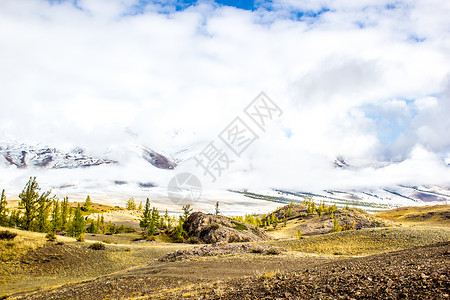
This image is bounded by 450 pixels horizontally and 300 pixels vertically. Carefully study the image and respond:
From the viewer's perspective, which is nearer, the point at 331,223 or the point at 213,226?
the point at 213,226

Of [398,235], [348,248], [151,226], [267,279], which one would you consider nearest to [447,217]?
[398,235]

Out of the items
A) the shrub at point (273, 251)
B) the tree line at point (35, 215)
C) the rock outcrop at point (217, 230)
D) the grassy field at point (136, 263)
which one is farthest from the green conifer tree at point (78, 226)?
the shrub at point (273, 251)

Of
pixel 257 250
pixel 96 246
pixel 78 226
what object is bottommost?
pixel 78 226

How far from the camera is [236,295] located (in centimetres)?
1130

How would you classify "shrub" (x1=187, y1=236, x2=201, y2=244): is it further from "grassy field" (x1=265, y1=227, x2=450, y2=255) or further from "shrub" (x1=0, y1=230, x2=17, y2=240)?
"shrub" (x1=0, y1=230, x2=17, y2=240)

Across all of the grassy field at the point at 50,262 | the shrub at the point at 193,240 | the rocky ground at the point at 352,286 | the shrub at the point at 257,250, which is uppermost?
the rocky ground at the point at 352,286

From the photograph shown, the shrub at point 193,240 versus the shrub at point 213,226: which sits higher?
the shrub at point 213,226

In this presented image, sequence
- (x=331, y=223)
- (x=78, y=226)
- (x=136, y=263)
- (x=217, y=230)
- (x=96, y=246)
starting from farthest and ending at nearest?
(x=331, y=223) → (x=78, y=226) → (x=217, y=230) → (x=96, y=246) → (x=136, y=263)

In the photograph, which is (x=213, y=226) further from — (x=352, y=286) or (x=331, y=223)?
(x=352, y=286)

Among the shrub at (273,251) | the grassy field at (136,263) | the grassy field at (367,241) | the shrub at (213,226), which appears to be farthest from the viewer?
the shrub at (213,226)

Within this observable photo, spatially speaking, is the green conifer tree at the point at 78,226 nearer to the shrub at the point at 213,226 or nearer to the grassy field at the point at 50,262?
the shrub at the point at 213,226

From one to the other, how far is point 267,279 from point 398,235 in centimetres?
4052

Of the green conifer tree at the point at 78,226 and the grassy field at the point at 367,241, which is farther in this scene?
the green conifer tree at the point at 78,226

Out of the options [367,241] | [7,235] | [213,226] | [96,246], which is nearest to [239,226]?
[213,226]
